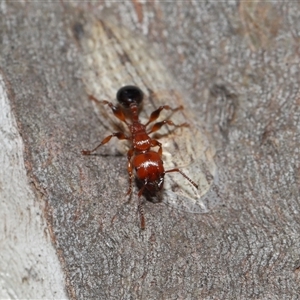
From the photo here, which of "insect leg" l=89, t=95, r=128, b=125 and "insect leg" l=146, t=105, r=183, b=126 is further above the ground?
"insect leg" l=89, t=95, r=128, b=125

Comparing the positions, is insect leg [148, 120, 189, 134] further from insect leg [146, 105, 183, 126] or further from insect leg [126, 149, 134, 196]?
insect leg [126, 149, 134, 196]

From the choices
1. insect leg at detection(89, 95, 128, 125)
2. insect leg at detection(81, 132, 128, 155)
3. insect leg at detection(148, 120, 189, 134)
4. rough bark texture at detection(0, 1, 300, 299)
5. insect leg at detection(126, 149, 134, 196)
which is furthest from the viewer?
insect leg at detection(89, 95, 128, 125)

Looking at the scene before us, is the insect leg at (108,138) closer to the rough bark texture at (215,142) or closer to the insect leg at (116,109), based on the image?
the rough bark texture at (215,142)

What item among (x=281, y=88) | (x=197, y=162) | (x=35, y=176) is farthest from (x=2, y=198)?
(x=281, y=88)

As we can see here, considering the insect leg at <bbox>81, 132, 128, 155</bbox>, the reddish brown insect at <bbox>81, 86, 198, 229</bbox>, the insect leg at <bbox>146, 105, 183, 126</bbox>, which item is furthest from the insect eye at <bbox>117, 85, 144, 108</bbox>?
the insect leg at <bbox>81, 132, 128, 155</bbox>

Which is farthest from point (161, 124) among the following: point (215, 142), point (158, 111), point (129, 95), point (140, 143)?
point (215, 142)

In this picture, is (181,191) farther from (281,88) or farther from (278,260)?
(281,88)

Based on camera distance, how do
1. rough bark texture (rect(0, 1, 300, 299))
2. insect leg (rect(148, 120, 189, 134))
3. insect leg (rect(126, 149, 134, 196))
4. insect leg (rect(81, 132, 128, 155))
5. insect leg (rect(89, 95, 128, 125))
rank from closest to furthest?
rough bark texture (rect(0, 1, 300, 299))
insect leg (rect(126, 149, 134, 196))
insect leg (rect(81, 132, 128, 155))
insect leg (rect(148, 120, 189, 134))
insect leg (rect(89, 95, 128, 125))
